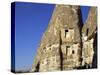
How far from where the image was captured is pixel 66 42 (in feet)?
8.98

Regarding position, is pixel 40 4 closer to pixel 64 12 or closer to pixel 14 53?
pixel 64 12

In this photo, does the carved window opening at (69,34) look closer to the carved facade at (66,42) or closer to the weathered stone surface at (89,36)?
the carved facade at (66,42)

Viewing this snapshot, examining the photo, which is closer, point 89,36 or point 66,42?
point 66,42

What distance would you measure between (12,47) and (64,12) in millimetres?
664

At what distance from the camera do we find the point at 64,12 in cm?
274

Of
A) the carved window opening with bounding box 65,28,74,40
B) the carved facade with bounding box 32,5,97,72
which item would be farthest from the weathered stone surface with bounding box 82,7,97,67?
the carved window opening with bounding box 65,28,74,40

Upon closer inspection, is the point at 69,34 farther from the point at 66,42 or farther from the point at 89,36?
→ the point at 89,36

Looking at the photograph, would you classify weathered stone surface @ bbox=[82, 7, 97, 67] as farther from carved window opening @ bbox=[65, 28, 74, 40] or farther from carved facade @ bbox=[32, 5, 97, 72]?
carved window opening @ bbox=[65, 28, 74, 40]

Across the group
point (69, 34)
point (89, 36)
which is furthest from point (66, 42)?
point (89, 36)

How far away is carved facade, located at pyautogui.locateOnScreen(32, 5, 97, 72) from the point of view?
8.69 ft

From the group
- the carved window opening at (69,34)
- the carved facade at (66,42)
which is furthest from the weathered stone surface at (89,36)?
the carved window opening at (69,34)

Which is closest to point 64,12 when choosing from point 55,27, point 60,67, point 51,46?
point 55,27

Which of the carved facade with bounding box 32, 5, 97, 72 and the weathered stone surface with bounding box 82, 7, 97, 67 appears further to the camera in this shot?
the weathered stone surface with bounding box 82, 7, 97, 67

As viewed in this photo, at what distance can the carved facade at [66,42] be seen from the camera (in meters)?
2.65
